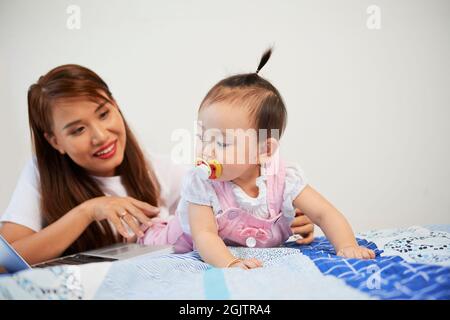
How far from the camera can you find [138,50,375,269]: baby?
0.89 meters

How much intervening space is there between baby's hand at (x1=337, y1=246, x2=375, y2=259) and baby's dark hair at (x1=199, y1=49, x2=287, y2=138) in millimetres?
313

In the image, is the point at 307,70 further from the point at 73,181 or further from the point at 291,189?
the point at 73,181

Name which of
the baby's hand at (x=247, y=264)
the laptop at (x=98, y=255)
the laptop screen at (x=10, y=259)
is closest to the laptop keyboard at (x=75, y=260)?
the laptop at (x=98, y=255)

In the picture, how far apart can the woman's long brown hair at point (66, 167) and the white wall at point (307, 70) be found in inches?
4.8

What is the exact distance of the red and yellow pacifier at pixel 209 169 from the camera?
869mm

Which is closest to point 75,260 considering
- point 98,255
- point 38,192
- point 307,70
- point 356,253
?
point 98,255

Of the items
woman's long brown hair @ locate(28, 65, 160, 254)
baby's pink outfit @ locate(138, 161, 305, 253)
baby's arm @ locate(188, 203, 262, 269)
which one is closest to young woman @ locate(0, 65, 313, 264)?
woman's long brown hair @ locate(28, 65, 160, 254)

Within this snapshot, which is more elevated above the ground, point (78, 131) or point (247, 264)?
point (78, 131)

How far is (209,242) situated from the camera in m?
0.83

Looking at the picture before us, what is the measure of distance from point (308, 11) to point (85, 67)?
0.66 m

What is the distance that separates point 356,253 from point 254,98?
387 millimetres

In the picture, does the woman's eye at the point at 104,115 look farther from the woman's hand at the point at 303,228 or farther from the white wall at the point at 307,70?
the woman's hand at the point at 303,228

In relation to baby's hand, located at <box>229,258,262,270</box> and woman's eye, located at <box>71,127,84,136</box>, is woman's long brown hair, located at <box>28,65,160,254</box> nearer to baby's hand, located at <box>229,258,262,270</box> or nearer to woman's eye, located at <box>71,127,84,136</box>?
woman's eye, located at <box>71,127,84,136</box>
